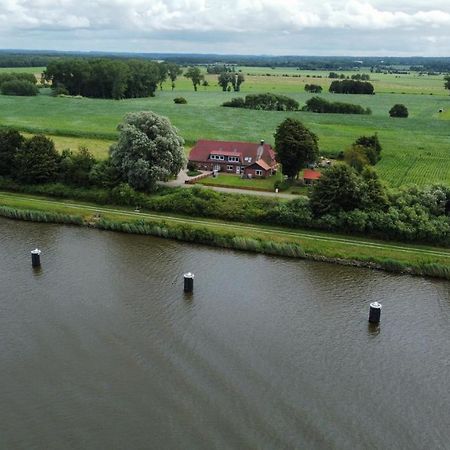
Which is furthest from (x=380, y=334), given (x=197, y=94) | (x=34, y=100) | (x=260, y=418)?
(x=197, y=94)

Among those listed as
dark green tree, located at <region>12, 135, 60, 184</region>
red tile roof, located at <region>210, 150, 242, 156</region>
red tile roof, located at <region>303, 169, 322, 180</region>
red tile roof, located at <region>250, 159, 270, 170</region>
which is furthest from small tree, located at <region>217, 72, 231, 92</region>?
dark green tree, located at <region>12, 135, 60, 184</region>

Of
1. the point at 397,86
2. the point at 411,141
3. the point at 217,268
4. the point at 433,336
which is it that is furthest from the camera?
the point at 397,86

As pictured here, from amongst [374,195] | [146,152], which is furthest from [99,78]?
[374,195]

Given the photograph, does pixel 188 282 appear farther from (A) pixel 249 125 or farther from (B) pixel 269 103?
(B) pixel 269 103

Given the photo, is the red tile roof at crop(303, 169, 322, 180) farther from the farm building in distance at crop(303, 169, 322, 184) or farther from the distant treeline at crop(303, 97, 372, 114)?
the distant treeline at crop(303, 97, 372, 114)

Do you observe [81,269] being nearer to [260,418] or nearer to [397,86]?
[260,418]

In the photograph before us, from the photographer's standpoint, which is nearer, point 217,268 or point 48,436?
point 48,436

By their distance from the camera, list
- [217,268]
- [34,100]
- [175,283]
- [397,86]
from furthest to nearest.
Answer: [397,86] < [34,100] < [217,268] < [175,283]

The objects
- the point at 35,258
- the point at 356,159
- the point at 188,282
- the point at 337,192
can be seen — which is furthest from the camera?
the point at 356,159

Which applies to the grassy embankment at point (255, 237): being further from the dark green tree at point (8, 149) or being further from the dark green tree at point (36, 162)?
the dark green tree at point (8, 149)
